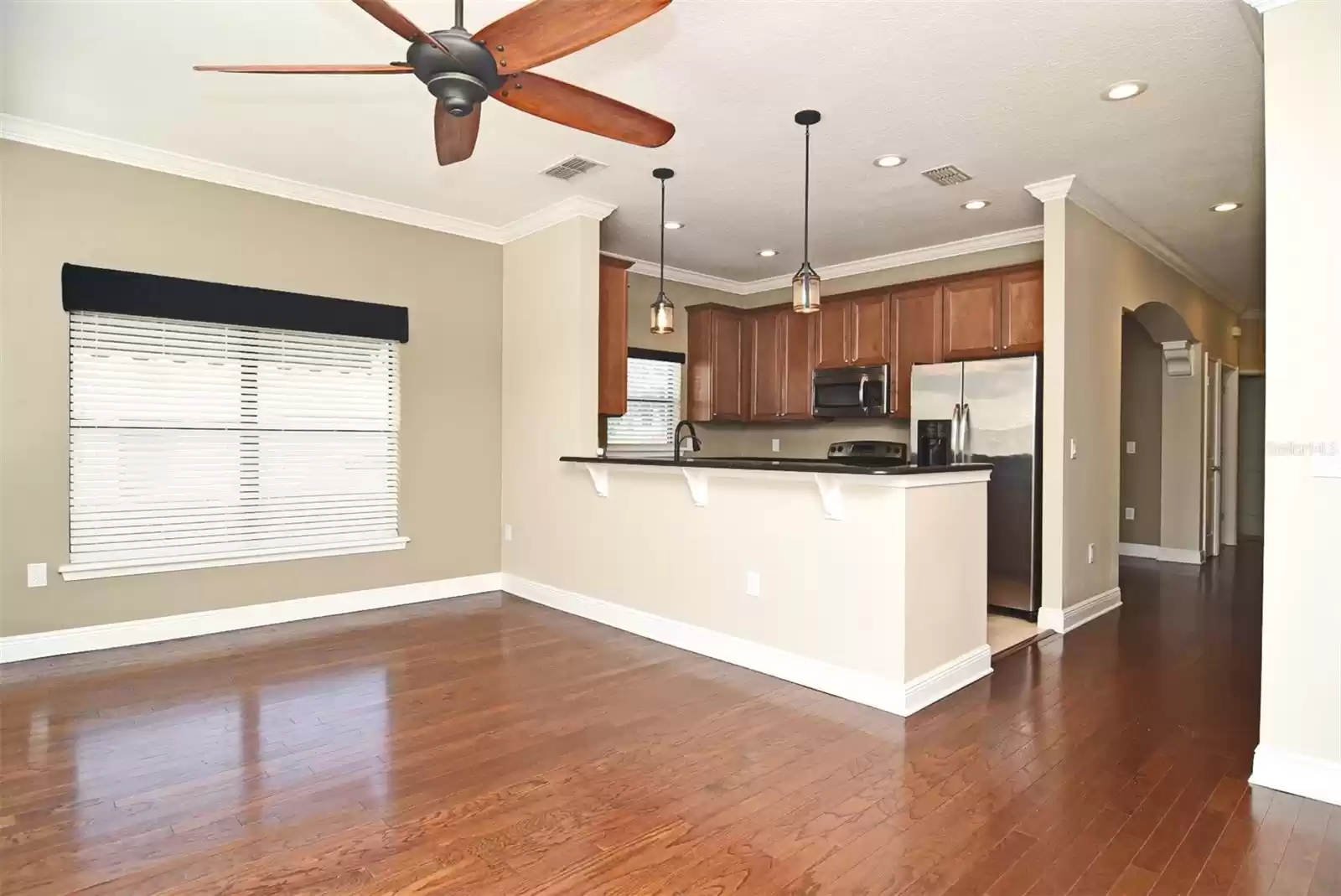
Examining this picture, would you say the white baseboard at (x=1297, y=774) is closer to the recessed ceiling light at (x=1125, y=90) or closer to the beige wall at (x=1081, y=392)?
the beige wall at (x=1081, y=392)

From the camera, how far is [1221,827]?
2258 millimetres

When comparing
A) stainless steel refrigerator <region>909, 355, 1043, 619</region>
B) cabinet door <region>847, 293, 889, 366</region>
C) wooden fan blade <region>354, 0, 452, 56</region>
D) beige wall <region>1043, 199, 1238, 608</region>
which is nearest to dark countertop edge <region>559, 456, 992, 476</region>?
beige wall <region>1043, 199, 1238, 608</region>

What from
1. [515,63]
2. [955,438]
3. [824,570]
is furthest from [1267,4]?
[955,438]

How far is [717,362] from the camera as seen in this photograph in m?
6.87

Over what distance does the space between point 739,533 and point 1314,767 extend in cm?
233

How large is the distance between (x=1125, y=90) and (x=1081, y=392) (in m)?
1.96

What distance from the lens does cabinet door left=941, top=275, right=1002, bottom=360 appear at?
5.25 meters

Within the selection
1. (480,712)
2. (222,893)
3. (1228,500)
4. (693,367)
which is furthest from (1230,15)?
(1228,500)

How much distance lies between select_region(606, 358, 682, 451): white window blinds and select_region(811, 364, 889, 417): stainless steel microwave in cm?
131

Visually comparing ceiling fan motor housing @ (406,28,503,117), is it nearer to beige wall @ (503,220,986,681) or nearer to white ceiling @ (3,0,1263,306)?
white ceiling @ (3,0,1263,306)

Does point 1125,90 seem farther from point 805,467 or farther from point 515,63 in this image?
point 515,63

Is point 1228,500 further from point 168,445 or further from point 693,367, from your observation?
point 168,445

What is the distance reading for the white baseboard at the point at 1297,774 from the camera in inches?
94.3

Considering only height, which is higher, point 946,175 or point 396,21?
point 946,175
